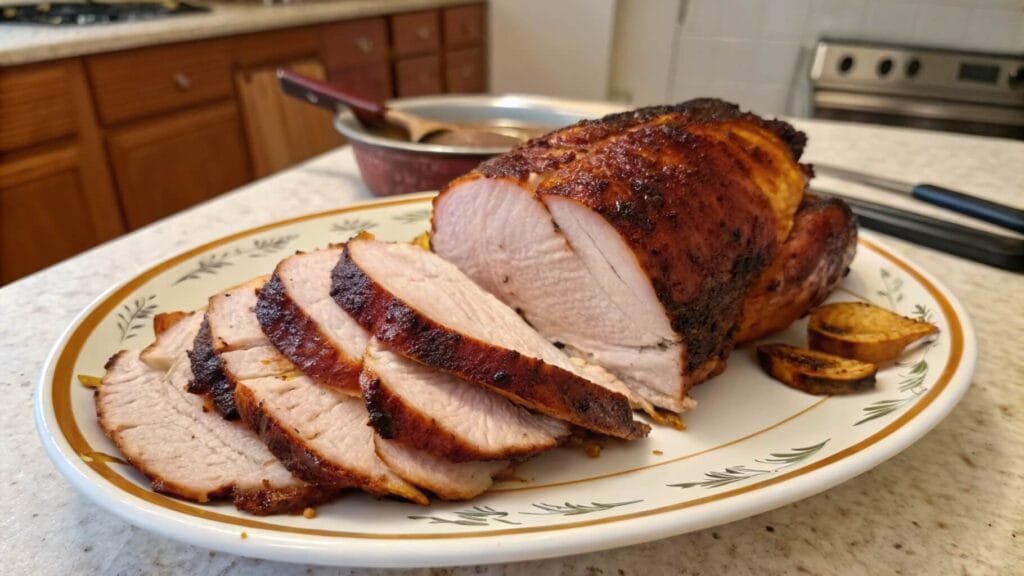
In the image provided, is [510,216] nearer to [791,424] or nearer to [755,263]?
[755,263]

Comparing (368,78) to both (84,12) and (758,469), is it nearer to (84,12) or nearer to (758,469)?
(84,12)

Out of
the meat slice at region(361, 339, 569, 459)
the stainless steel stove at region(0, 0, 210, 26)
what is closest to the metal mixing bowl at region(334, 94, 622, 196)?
the meat slice at region(361, 339, 569, 459)

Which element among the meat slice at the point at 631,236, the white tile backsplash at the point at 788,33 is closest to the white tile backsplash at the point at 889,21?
the white tile backsplash at the point at 788,33

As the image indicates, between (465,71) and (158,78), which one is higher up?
(158,78)

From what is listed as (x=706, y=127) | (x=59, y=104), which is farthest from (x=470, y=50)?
(x=706, y=127)

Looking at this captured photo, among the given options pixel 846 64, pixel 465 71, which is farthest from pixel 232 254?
pixel 465 71

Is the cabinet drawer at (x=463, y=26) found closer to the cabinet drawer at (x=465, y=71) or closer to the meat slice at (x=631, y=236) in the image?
the cabinet drawer at (x=465, y=71)
